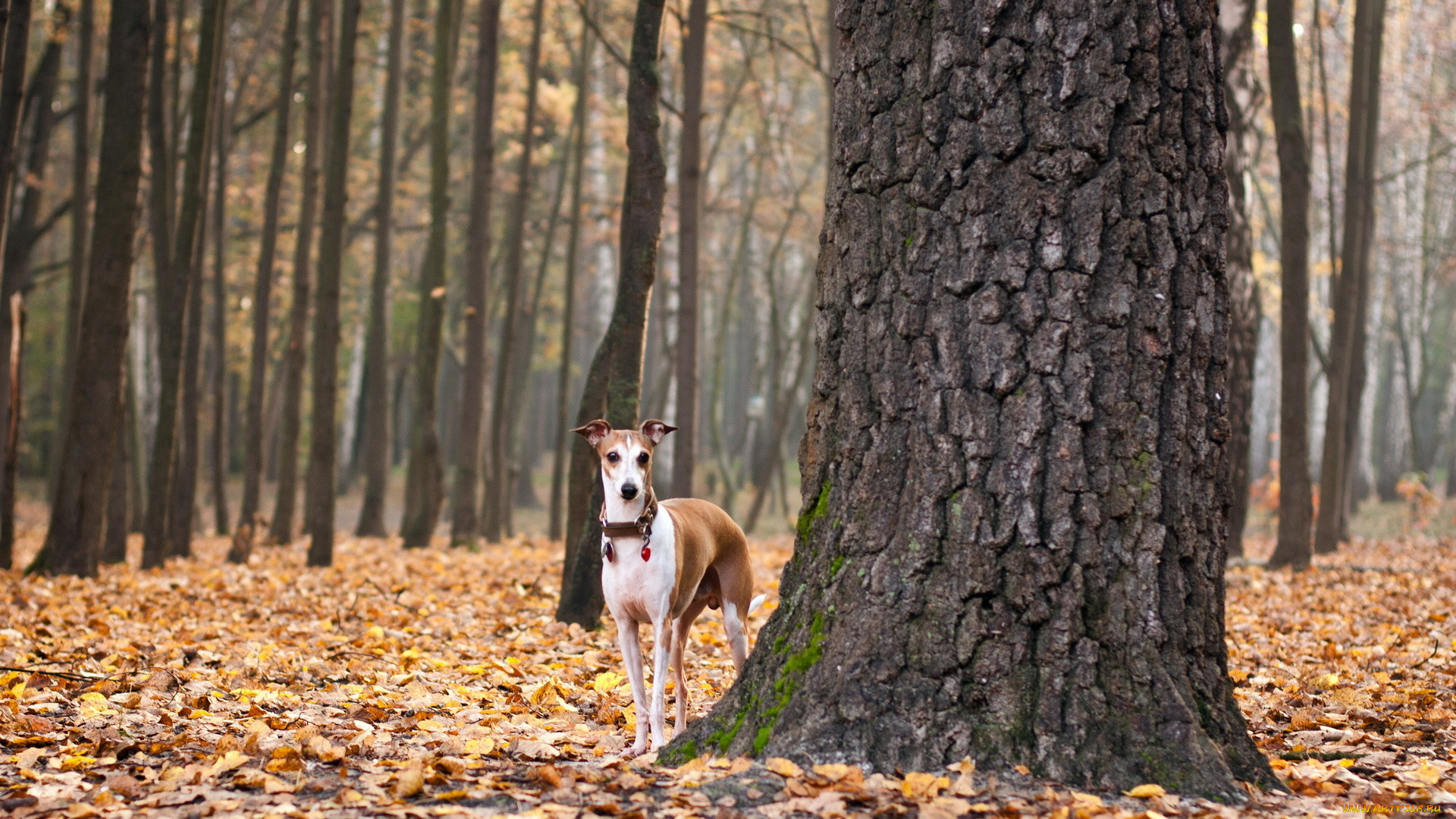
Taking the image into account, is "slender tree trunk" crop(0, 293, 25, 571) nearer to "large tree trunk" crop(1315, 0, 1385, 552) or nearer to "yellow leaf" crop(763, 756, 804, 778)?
"yellow leaf" crop(763, 756, 804, 778)

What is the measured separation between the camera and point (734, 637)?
5059 mm

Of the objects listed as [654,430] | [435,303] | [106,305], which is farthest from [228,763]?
[435,303]

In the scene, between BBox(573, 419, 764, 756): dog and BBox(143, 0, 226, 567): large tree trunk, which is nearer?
BBox(573, 419, 764, 756): dog

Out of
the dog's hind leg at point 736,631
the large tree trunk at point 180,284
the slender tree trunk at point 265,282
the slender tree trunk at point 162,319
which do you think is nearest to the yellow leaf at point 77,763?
the dog's hind leg at point 736,631

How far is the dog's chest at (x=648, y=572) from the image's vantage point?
A: 4512 mm

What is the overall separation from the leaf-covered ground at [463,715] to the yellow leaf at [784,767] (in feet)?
0.04

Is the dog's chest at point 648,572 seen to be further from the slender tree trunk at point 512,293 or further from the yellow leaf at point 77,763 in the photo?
the slender tree trunk at point 512,293

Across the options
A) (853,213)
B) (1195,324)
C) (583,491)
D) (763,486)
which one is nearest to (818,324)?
(853,213)

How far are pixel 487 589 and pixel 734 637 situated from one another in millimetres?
5671

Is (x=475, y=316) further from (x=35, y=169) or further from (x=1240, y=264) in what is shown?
(x=1240, y=264)

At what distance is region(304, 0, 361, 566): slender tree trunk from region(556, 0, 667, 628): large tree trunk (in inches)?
212

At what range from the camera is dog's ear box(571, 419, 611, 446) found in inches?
187

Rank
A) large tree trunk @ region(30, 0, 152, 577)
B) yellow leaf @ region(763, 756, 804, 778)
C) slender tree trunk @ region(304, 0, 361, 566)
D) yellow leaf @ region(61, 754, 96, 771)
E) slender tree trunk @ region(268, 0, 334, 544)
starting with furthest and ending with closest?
slender tree trunk @ region(268, 0, 334, 544), slender tree trunk @ region(304, 0, 361, 566), large tree trunk @ region(30, 0, 152, 577), yellow leaf @ region(61, 754, 96, 771), yellow leaf @ region(763, 756, 804, 778)

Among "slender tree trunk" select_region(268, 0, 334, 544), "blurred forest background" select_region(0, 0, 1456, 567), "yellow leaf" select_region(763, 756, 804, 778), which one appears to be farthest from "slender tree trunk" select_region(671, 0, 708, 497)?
"yellow leaf" select_region(763, 756, 804, 778)
